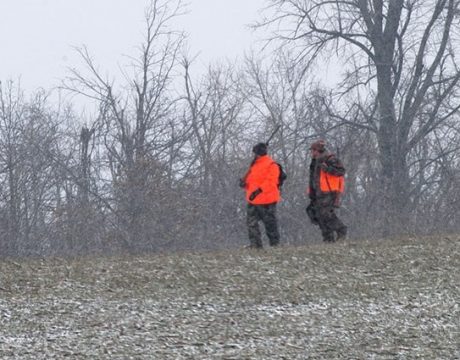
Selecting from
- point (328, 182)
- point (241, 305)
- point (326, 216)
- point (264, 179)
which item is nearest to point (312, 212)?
point (326, 216)

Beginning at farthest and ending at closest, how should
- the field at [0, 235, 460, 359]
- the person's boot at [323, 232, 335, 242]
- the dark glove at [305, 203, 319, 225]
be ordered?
the person's boot at [323, 232, 335, 242]
the dark glove at [305, 203, 319, 225]
the field at [0, 235, 460, 359]

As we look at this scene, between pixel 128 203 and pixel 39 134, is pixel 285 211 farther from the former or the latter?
pixel 39 134

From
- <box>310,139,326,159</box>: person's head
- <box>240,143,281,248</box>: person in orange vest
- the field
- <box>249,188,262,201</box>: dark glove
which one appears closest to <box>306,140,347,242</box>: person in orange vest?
<box>310,139,326,159</box>: person's head

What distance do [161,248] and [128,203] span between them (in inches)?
90.4

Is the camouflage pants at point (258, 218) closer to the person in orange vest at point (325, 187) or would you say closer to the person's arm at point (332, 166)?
the person in orange vest at point (325, 187)

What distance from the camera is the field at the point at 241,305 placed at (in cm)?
1027

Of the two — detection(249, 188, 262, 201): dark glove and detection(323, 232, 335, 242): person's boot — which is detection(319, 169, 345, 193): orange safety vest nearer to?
detection(323, 232, 335, 242): person's boot

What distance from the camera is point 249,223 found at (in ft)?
51.8

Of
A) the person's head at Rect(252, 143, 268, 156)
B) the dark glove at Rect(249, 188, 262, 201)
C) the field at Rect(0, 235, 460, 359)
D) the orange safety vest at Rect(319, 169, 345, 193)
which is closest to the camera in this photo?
the field at Rect(0, 235, 460, 359)

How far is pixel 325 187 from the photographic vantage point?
52.1ft

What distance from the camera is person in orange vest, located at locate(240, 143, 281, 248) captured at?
50.5 feet

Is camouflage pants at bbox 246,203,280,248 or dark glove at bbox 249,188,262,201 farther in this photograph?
camouflage pants at bbox 246,203,280,248

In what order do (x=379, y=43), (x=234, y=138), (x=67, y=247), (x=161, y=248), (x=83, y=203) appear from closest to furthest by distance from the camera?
(x=161, y=248)
(x=67, y=247)
(x=83, y=203)
(x=379, y=43)
(x=234, y=138)

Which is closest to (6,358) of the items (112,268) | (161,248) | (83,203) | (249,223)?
(112,268)
